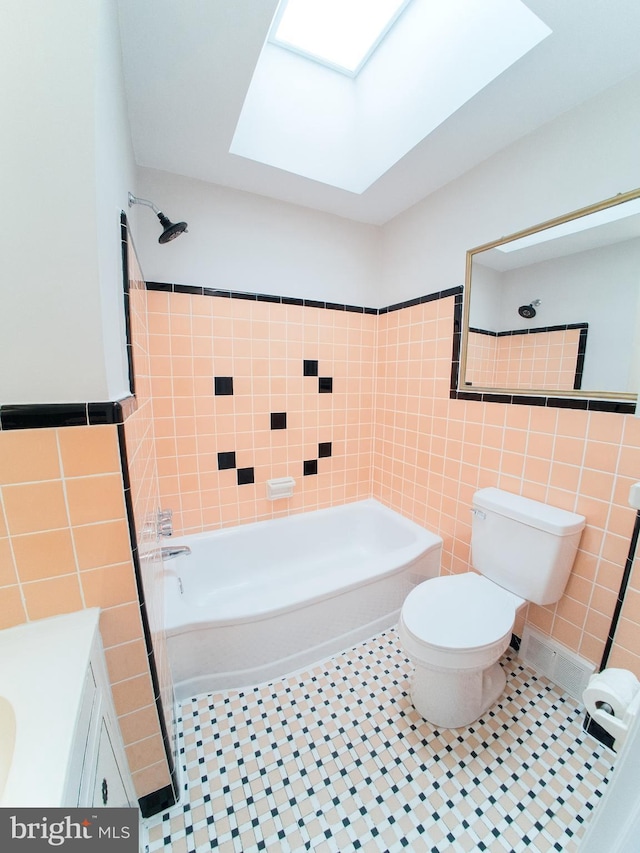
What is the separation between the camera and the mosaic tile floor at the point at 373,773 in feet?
2.99

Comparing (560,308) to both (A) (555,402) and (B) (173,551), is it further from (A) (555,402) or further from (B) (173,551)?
(B) (173,551)

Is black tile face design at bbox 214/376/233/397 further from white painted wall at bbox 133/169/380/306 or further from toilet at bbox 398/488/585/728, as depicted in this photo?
toilet at bbox 398/488/585/728

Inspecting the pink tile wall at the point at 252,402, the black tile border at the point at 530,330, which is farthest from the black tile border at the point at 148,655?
the black tile border at the point at 530,330

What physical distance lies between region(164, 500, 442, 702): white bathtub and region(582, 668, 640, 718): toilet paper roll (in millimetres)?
1018

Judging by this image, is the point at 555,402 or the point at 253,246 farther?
the point at 253,246

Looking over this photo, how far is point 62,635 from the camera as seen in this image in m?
0.69

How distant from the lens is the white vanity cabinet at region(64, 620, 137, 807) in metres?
0.52

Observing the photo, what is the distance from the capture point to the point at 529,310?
1.39 metres

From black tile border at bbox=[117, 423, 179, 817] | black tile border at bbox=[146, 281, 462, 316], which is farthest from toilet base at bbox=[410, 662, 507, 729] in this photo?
black tile border at bbox=[146, 281, 462, 316]

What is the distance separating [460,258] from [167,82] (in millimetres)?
1417

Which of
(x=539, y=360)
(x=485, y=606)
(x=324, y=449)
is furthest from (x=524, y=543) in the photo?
(x=324, y=449)

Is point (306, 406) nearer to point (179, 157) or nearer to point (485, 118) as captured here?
point (179, 157)

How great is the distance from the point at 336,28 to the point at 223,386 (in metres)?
1.64

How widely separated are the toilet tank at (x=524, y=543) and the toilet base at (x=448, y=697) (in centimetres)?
40
